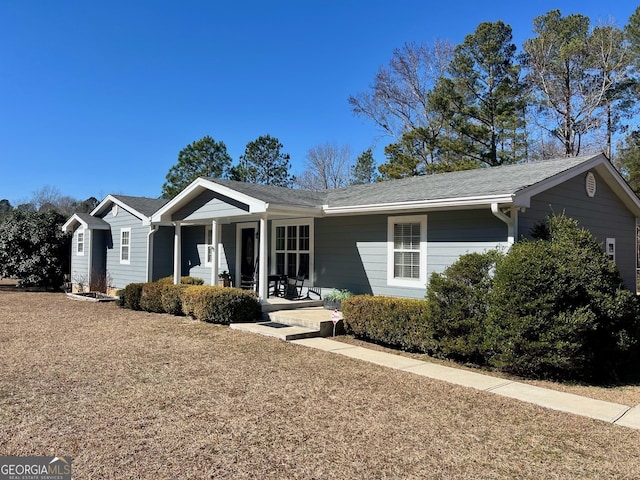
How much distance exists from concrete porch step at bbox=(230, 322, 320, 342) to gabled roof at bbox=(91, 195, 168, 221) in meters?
8.16

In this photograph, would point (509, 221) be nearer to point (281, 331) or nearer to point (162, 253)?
point (281, 331)

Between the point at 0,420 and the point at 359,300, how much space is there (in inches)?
232

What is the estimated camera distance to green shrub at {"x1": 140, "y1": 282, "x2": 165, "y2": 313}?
40.2ft

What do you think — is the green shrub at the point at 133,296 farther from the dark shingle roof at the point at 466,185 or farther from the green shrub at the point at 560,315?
the green shrub at the point at 560,315

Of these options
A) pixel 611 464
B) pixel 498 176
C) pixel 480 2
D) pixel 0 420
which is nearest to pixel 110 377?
pixel 0 420

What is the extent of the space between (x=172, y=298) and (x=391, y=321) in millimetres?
6471

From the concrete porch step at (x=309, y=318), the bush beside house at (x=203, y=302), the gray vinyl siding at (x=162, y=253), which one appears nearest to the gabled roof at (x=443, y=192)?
the bush beside house at (x=203, y=302)

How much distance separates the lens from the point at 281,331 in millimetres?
8758

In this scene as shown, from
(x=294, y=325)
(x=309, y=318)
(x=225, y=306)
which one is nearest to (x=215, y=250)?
Answer: (x=225, y=306)

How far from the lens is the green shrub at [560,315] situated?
591 cm

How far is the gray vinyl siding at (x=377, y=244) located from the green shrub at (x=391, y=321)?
139 cm

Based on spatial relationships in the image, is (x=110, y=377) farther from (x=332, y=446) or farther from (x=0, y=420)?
(x=332, y=446)

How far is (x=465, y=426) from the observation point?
14.0ft

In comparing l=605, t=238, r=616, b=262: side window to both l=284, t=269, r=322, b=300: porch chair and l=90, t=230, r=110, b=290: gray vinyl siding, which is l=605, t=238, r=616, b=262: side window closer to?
l=284, t=269, r=322, b=300: porch chair
